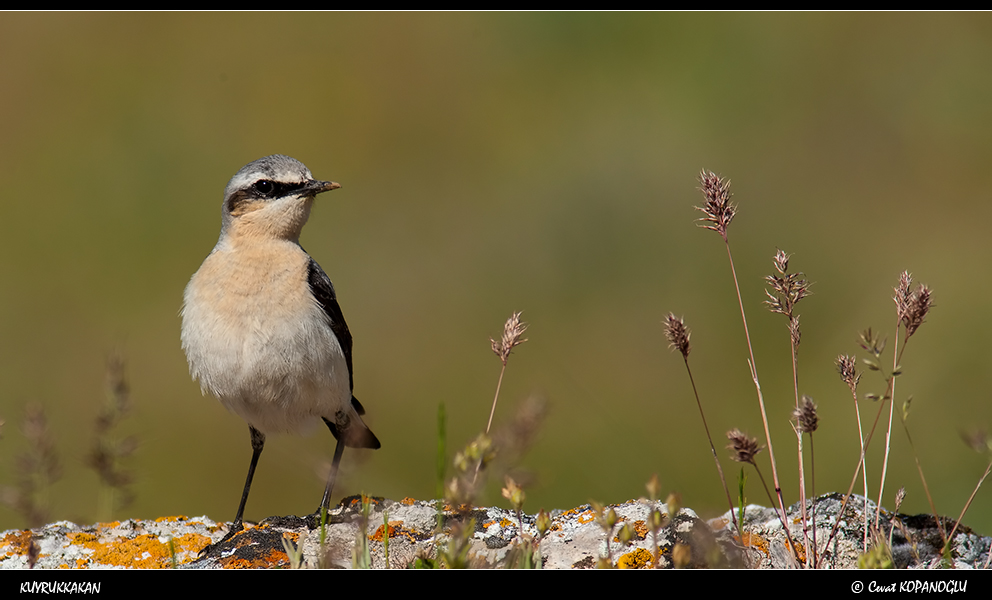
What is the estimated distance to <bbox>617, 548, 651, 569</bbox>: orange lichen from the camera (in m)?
3.92

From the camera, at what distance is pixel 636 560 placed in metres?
3.94

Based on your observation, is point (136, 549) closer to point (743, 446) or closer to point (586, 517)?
point (586, 517)

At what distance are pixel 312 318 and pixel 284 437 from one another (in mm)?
1312

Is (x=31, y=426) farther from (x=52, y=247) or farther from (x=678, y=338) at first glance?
(x=52, y=247)

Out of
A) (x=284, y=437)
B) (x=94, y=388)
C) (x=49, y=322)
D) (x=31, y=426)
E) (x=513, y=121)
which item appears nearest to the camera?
(x=31, y=426)

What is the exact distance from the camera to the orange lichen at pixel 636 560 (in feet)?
12.8

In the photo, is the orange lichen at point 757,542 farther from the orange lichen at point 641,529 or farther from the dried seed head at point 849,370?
the dried seed head at point 849,370

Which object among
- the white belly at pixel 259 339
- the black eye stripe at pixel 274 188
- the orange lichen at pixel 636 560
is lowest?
the orange lichen at pixel 636 560

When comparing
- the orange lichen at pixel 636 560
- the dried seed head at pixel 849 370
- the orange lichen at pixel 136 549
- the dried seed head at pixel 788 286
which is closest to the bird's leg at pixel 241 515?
the orange lichen at pixel 136 549

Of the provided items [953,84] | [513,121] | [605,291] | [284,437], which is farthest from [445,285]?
[953,84]

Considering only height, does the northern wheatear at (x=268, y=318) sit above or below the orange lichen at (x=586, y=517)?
above

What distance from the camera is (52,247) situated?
1352 centimetres

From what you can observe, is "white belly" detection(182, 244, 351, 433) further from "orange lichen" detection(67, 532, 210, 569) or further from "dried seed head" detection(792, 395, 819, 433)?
"dried seed head" detection(792, 395, 819, 433)

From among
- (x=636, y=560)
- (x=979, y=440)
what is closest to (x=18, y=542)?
(x=636, y=560)
